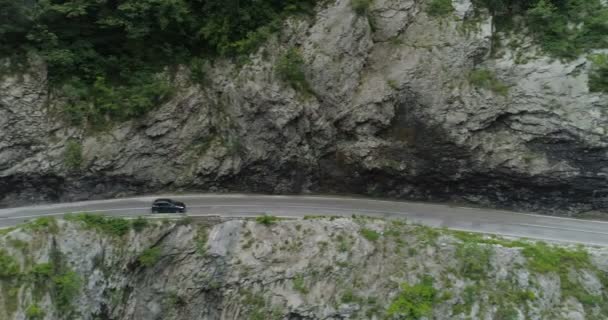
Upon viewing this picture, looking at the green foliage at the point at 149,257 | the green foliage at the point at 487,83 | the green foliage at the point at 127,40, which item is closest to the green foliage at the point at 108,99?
the green foliage at the point at 127,40

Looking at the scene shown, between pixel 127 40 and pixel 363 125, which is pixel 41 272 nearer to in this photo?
pixel 127 40

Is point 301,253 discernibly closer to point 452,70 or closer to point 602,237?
point 452,70

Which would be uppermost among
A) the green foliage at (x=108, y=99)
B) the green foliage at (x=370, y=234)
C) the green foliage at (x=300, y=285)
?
the green foliage at (x=108, y=99)

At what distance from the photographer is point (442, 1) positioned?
2534 cm

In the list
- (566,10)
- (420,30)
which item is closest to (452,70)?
(420,30)

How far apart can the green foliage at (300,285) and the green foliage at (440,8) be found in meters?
16.5

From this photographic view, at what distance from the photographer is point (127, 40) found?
25578 millimetres

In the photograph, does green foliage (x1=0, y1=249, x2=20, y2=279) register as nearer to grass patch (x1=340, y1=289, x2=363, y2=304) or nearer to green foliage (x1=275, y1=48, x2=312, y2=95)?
grass patch (x1=340, y1=289, x2=363, y2=304)

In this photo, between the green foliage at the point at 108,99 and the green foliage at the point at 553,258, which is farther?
the green foliage at the point at 108,99

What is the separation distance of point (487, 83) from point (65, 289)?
2342 cm

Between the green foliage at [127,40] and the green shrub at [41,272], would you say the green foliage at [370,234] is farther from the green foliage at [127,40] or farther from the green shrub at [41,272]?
the green shrub at [41,272]

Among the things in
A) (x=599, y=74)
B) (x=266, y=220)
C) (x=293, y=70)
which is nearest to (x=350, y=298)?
(x=266, y=220)

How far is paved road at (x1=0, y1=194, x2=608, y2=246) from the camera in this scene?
2409cm

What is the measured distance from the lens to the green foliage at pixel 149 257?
21.3m
